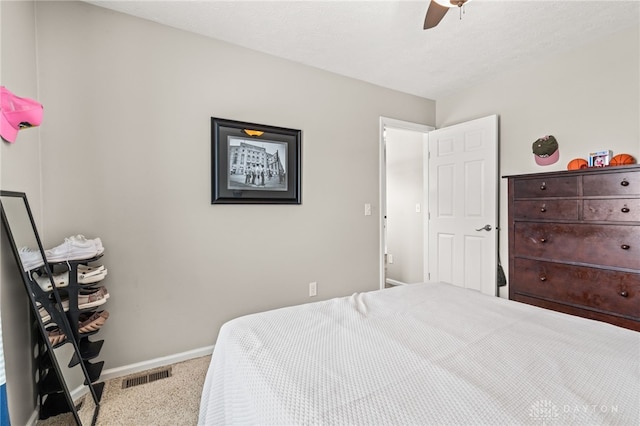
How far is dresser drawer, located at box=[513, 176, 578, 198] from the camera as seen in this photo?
2207 mm

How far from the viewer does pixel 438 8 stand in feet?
5.43

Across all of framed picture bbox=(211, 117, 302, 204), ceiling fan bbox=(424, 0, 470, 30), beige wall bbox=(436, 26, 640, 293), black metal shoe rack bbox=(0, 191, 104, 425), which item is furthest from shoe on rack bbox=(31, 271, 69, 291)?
beige wall bbox=(436, 26, 640, 293)

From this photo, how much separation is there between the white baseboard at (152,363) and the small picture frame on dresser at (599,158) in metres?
3.26

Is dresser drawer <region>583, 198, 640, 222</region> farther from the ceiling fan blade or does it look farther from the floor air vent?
the floor air vent

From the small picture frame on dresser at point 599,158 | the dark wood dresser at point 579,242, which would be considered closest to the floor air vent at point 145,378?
the dark wood dresser at point 579,242

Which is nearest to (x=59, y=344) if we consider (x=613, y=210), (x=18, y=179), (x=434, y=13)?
(x=18, y=179)

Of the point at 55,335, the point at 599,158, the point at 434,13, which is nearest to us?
the point at 55,335

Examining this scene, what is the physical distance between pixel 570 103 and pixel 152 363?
3.88 meters

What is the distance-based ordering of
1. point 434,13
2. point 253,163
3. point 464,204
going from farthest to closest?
point 464,204 < point 253,163 < point 434,13

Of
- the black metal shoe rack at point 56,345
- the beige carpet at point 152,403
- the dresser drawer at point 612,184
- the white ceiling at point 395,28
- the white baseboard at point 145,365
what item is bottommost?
the beige carpet at point 152,403

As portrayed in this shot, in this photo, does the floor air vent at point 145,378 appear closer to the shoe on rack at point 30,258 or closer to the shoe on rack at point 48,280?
the shoe on rack at point 48,280

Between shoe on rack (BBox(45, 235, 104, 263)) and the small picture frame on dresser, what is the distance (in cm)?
348

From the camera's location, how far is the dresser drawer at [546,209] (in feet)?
7.23

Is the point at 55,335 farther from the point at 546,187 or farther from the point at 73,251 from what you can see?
the point at 546,187
